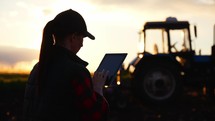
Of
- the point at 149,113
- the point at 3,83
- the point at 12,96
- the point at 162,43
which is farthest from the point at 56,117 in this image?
the point at 3,83

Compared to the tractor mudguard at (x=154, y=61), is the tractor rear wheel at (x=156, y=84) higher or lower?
lower

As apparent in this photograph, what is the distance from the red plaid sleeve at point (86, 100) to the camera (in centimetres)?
256

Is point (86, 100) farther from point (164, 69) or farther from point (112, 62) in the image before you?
point (164, 69)

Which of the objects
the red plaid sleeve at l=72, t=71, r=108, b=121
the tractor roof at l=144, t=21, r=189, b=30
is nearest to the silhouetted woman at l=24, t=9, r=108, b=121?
the red plaid sleeve at l=72, t=71, r=108, b=121

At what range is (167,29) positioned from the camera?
41.3 ft

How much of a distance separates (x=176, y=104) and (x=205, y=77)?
105cm

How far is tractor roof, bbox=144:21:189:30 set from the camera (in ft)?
41.3

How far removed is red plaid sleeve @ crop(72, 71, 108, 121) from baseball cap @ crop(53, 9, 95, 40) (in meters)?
0.27

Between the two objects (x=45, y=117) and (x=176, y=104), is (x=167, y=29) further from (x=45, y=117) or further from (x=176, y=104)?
(x=45, y=117)

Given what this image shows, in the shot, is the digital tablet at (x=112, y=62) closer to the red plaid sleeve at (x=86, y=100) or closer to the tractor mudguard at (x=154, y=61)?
the red plaid sleeve at (x=86, y=100)

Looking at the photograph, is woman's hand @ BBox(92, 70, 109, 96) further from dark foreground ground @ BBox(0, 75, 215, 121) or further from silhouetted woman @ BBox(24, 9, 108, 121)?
dark foreground ground @ BBox(0, 75, 215, 121)

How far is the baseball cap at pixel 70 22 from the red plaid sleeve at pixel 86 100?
0.27 metres

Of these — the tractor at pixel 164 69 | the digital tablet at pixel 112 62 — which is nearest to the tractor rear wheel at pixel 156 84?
the tractor at pixel 164 69

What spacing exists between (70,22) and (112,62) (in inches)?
34.4
